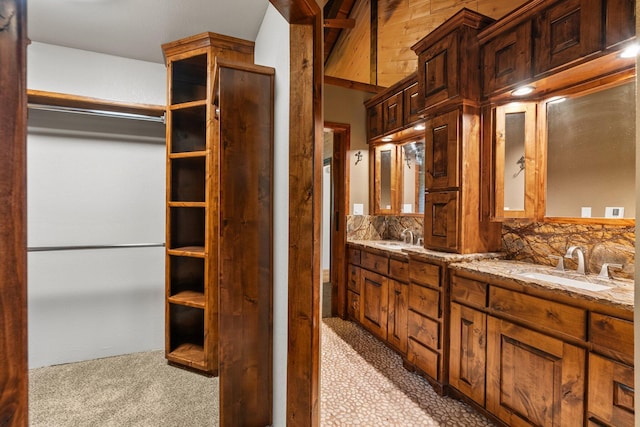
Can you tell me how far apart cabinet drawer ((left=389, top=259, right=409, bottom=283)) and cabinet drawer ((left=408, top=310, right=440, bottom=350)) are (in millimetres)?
287

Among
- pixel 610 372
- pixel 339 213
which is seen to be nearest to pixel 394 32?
pixel 339 213

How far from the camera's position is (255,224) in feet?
5.11

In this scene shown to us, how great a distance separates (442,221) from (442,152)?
523mm

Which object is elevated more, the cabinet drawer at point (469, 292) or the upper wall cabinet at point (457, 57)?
the upper wall cabinet at point (457, 57)

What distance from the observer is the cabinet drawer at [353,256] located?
10.4 feet

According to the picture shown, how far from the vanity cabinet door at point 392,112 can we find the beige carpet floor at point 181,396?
7.32ft

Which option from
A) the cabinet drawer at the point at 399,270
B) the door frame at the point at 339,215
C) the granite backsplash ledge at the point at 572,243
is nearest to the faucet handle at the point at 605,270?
the granite backsplash ledge at the point at 572,243

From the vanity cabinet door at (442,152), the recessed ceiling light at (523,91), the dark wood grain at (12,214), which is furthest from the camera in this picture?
the vanity cabinet door at (442,152)

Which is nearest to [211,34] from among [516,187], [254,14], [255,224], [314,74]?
[254,14]

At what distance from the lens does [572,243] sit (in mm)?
1799

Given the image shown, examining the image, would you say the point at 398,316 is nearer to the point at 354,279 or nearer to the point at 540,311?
the point at 354,279

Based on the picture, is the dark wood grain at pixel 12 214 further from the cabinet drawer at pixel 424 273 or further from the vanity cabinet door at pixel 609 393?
the cabinet drawer at pixel 424 273

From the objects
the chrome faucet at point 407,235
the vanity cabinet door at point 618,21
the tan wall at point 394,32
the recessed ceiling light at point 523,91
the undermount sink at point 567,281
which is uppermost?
the tan wall at point 394,32

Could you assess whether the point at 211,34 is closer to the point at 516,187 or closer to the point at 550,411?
the point at 516,187
